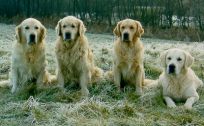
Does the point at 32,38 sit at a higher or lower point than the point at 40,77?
higher

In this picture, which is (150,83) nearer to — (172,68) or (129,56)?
(129,56)

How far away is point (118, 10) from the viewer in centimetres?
2633

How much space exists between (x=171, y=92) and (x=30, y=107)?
2.27 meters

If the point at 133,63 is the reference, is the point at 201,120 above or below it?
below

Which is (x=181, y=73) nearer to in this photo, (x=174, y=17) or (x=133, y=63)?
(x=133, y=63)

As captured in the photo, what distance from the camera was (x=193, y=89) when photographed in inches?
279

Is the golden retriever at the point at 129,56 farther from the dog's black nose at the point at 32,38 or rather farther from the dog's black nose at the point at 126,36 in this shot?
the dog's black nose at the point at 32,38

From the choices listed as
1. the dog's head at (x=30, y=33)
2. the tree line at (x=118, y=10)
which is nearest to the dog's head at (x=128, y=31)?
the dog's head at (x=30, y=33)

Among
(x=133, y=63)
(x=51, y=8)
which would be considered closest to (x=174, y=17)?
(x=51, y=8)

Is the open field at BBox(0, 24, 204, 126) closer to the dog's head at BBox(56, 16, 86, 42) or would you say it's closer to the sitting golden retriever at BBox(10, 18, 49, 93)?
the sitting golden retriever at BBox(10, 18, 49, 93)

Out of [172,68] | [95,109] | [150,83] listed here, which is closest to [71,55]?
[150,83]

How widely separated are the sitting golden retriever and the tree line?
1592 centimetres

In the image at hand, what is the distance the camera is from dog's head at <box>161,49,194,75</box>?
23.0 ft

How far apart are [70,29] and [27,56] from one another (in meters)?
0.84
